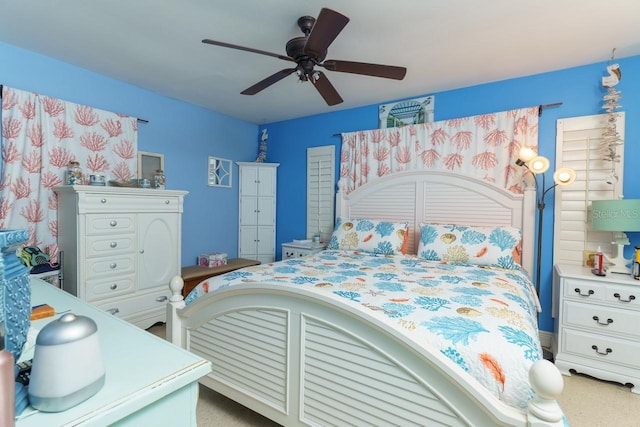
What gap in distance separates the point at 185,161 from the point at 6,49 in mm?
1685

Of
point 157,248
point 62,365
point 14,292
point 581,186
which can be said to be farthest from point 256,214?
point 62,365

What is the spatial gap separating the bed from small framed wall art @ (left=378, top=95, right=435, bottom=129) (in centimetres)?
165

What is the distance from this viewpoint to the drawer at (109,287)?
252cm

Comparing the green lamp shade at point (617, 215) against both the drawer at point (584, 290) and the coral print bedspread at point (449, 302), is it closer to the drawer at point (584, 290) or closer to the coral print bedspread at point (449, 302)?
the drawer at point (584, 290)

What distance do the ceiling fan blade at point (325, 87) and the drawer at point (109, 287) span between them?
2.30 m

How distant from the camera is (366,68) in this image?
6.48ft

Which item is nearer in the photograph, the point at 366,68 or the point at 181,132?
the point at 366,68

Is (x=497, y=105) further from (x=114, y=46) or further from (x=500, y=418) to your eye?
(x=114, y=46)

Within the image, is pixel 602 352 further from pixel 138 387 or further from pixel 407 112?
pixel 138 387

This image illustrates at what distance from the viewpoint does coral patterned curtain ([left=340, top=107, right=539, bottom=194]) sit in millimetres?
2812

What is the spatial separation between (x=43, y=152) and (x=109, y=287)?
49.0 inches

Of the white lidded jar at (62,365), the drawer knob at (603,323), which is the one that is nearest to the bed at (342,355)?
the drawer knob at (603,323)

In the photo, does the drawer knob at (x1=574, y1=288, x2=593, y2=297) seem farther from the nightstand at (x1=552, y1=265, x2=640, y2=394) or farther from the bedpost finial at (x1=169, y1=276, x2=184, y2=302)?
the bedpost finial at (x1=169, y1=276, x2=184, y2=302)

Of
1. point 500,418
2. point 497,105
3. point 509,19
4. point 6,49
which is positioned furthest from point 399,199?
point 6,49
